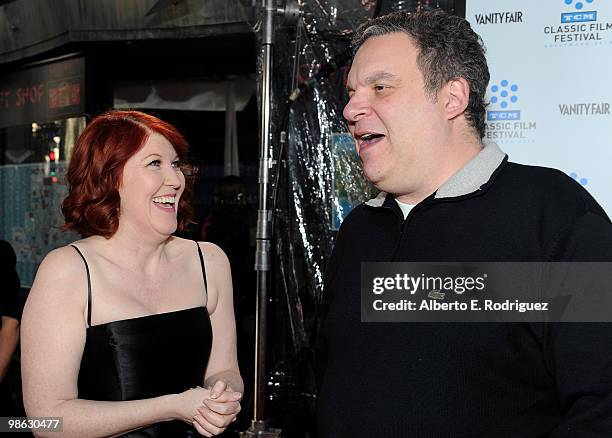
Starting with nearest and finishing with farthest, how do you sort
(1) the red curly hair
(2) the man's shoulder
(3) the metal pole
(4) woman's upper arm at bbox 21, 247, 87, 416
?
(2) the man's shoulder < (4) woman's upper arm at bbox 21, 247, 87, 416 < (1) the red curly hair < (3) the metal pole

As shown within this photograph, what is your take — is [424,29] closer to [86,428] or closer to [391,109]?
[391,109]

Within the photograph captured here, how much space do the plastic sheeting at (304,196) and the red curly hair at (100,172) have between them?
1.11 meters

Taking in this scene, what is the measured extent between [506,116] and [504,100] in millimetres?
52

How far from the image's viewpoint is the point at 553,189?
4.79 feet

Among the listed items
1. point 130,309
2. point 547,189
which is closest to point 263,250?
point 130,309

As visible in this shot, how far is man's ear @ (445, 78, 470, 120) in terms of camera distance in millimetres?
1626

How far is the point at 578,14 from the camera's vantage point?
2.22 meters

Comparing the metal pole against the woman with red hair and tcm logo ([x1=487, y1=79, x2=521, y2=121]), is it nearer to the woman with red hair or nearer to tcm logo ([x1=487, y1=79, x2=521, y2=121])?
the woman with red hair

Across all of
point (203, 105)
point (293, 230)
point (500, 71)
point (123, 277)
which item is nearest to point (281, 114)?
point (293, 230)

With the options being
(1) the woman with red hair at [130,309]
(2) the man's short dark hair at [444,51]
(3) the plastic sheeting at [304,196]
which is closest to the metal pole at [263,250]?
(3) the plastic sheeting at [304,196]

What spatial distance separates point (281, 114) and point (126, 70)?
237cm

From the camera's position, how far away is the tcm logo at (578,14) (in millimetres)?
2201

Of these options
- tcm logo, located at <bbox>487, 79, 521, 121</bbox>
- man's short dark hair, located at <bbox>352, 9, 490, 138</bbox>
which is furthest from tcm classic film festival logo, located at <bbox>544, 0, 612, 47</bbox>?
man's short dark hair, located at <bbox>352, 9, 490, 138</bbox>

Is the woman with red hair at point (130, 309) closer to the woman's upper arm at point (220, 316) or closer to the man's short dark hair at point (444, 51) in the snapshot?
the woman's upper arm at point (220, 316)
